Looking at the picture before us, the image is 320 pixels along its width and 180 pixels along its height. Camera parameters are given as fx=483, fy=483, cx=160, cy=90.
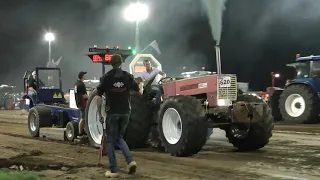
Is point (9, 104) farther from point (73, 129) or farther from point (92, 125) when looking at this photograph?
point (92, 125)

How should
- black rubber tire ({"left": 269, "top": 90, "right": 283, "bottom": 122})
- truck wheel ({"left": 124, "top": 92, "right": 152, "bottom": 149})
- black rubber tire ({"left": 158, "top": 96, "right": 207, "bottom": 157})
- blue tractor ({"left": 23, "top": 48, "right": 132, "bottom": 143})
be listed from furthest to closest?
black rubber tire ({"left": 269, "top": 90, "right": 283, "bottom": 122}) < blue tractor ({"left": 23, "top": 48, "right": 132, "bottom": 143}) < truck wheel ({"left": 124, "top": 92, "right": 152, "bottom": 149}) < black rubber tire ({"left": 158, "top": 96, "right": 207, "bottom": 157})

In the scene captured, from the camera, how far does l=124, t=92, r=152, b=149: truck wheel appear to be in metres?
9.25

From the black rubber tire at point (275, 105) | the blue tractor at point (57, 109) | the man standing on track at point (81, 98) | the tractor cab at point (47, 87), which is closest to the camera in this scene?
the blue tractor at point (57, 109)

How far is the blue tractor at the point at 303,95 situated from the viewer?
52.3ft

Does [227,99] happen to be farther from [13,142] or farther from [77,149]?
[13,142]

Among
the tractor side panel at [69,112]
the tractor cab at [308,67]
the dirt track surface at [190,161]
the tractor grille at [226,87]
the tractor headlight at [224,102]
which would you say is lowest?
the dirt track surface at [190,161]

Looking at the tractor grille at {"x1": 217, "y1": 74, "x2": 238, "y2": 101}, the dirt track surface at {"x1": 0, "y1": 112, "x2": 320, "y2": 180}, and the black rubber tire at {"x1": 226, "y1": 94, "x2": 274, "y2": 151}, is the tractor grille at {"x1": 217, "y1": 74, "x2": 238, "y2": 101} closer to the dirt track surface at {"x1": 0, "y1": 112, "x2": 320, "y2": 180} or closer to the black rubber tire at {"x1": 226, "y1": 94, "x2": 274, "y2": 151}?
the black rubber tire at {"x1": 226, "y1": 94, "x2": 274, "y2": 151}

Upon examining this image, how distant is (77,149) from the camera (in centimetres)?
966

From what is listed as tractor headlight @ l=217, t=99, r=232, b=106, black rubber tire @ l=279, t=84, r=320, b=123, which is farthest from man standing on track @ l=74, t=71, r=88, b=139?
black rubber tire @ l=279, t=84, r=320, b=123

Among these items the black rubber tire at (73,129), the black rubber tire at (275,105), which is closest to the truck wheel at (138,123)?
the black rubber tire at (73,129)

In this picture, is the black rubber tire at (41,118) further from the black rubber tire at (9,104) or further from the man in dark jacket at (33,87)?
the black rubber tire at (9,104)

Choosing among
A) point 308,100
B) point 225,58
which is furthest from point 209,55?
point 308,100

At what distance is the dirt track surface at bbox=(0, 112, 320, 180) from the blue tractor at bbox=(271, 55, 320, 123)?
564 cm

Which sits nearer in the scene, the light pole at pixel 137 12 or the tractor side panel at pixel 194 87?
the tractor side panel at pixel 194 87
